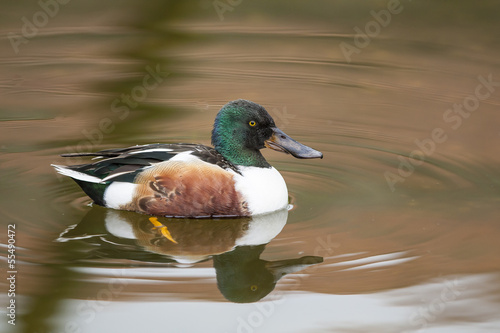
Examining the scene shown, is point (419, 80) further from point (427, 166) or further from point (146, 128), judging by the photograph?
point (146, 128)

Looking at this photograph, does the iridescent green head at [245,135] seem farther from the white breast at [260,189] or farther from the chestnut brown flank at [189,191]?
the chestnut brown flank at [189,191]

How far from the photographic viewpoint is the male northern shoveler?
6.46m

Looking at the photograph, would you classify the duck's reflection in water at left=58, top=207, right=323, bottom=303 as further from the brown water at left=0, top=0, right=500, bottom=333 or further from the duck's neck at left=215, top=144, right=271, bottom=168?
the duck's neck at left=215, top=144, right=271, bottom=168

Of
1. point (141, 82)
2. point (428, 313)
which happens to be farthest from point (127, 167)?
point (141, 82)

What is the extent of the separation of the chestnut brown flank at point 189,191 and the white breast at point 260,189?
0.06m

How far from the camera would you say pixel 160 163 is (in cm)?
656

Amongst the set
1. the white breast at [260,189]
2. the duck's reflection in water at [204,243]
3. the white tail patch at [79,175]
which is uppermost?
the white tail patch at [79,175]

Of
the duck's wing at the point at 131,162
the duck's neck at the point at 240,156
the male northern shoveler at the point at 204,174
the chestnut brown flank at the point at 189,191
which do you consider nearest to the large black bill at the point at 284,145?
the male northern shoveler at the point at 204,174

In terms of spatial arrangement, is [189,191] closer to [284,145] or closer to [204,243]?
[204,243]

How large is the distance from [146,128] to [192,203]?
2359mm

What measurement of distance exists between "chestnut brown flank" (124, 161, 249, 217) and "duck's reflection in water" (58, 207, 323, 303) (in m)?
0.09

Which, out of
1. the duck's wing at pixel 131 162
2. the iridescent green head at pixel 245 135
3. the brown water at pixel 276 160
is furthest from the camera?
the iridescent green head at pixel 245 135

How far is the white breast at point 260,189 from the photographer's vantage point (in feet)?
21.4

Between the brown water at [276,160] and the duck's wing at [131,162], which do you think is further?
the duck's wing at [131,162]
